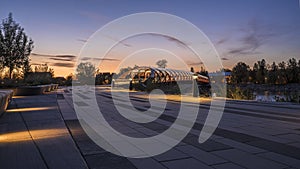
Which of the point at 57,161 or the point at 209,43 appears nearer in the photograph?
the point at 57,161

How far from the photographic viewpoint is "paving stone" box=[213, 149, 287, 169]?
2869 mm

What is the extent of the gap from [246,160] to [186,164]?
2.85ft

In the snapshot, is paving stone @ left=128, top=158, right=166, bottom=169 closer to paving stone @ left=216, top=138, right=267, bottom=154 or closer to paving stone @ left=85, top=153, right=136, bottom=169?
paving stone @ left=85, top=153, right=136, bottom=169

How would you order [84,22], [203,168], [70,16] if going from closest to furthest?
[203,168] < [70,16] < [84,22]

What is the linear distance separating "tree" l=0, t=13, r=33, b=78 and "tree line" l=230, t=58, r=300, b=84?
38.4 m

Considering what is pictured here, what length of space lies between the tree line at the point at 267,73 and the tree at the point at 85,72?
31121 mm

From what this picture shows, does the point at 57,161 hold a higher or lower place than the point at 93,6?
lower

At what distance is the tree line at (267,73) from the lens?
130 feet

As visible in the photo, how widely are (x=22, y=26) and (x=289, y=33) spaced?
23671 mm

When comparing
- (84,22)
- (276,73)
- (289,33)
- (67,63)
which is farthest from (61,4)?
(276,73)

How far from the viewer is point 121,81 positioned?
118ft

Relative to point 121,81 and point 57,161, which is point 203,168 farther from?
point 121,81

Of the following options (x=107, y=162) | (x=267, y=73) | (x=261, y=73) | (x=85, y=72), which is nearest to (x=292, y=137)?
(x=107, y=162)

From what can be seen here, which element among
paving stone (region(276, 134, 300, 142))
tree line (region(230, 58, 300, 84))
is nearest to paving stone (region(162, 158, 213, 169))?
paving stone (region(276, 134, 300, 142))
